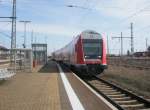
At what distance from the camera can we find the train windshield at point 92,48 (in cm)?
2853

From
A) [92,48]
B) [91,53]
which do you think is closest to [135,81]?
[91,53]

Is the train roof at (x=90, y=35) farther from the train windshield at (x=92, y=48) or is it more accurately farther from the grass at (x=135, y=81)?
the grass at (x=135, y=81)

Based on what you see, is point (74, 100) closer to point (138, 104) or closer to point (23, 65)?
point (138, 104)

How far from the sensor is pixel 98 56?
28531 millimetres

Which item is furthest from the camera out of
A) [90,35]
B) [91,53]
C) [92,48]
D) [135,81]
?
[90,35]

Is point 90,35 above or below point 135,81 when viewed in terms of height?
above

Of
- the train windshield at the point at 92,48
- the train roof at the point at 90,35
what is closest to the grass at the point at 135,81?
the train windshield at the point at 92,48

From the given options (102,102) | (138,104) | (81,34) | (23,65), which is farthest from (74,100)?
(23,65)

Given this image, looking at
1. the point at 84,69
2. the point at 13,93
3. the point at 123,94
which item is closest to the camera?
the point at 13,93

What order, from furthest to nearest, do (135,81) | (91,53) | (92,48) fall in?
(92,48) → (91,53) → (135,81)

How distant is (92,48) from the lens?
28812 millimetres

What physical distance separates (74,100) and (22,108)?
259 cm

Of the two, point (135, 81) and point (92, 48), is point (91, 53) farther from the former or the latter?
point (135, 81)

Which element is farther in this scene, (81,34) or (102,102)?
(81,34)
